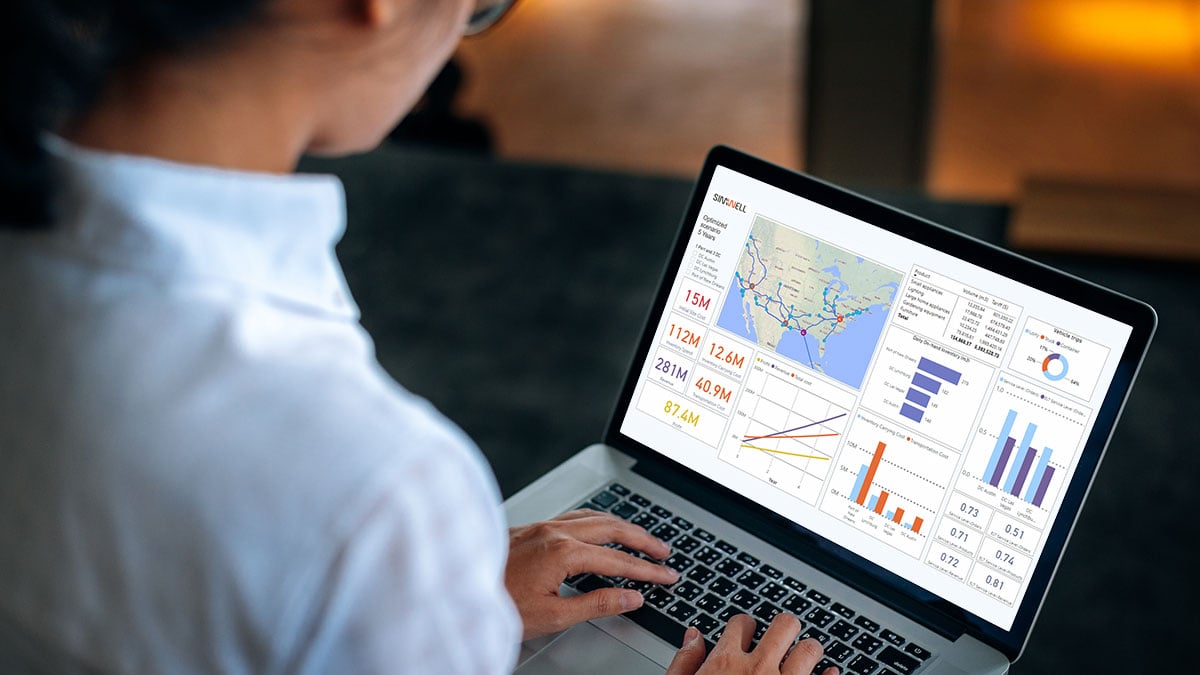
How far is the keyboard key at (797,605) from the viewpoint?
1.02 metres

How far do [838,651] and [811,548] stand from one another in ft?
0.33

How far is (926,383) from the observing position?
1000mm

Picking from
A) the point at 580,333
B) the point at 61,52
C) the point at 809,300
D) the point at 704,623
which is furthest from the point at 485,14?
the point at 580,333

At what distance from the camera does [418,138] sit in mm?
3035

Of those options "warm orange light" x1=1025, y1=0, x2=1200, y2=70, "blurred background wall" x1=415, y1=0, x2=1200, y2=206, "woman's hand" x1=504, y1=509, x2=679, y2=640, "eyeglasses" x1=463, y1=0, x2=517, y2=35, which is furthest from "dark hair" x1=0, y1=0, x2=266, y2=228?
"warm orange light" x1=1025, y1=0, x2=1200, y2=70

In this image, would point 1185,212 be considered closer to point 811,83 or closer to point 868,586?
point 811,83

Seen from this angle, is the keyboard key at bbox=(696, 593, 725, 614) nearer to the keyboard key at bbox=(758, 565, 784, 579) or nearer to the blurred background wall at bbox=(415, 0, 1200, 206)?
the keyboard key at bbox=(758, 565, 784, 579)

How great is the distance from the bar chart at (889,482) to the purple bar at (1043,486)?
66 mm

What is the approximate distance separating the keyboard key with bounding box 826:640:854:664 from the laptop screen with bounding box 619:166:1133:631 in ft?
0.25

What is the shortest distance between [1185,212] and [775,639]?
1694 mm

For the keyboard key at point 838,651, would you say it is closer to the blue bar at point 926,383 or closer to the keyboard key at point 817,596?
the keyboard key at point 817,596

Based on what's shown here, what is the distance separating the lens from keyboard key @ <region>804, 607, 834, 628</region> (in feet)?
3.31

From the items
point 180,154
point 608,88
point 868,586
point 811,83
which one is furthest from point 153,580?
point 608,88

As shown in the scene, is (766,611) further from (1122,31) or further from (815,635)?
(1122,31)
